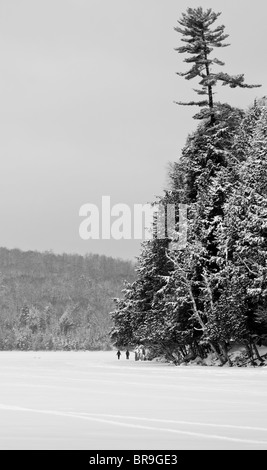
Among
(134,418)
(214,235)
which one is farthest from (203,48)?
(134,418)

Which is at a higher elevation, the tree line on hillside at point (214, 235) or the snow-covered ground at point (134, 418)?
the tree line on hillside at point (214, 235)

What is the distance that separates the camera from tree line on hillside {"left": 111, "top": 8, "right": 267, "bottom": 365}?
2248 inches

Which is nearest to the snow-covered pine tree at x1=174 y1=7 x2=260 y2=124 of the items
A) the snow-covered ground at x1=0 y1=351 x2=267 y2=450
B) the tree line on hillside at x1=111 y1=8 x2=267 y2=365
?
the tree line on hillside at x1=111 y1=8 x2=267 y2=365

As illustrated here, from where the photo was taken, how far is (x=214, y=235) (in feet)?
213

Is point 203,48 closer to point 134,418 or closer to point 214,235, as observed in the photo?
point 214,235

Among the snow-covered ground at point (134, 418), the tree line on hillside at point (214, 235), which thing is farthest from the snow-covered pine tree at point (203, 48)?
the snow-covered ground at point (134, 418)

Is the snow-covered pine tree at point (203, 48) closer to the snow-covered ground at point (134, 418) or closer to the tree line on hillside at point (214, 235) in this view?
the tree line on hillside at point (214, 235)

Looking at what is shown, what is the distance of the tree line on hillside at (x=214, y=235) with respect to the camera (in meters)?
57.1

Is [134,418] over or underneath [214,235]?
underneath

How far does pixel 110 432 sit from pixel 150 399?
33.5 feet

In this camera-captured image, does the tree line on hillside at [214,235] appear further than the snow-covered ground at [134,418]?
Yes

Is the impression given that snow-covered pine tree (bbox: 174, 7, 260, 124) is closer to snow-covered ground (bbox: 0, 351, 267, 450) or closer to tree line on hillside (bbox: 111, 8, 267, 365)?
tree line on hillside (bbox: 111, 8, 267, 365)

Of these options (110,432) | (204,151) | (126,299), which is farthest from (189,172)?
(110,432)
